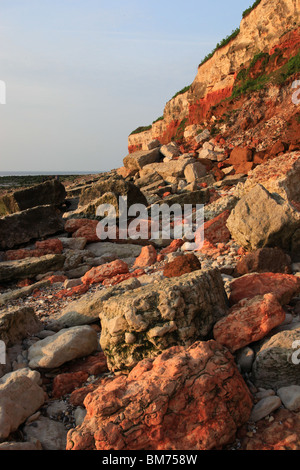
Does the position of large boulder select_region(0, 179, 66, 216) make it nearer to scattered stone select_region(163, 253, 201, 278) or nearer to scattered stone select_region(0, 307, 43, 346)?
scattered stone select_region(0, 307, 43, 346)

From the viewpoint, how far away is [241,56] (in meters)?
24.2

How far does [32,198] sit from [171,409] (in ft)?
30.3

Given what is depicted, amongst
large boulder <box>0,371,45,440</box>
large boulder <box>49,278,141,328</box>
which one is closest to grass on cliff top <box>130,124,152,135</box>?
large boulder <box>49,278,141,328</box>

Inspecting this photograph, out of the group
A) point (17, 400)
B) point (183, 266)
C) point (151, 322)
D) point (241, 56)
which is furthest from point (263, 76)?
point (17, 400)

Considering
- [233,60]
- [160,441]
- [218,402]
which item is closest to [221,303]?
[218,402]

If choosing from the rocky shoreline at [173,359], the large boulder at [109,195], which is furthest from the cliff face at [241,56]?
the rocky shoreline at [173,359]

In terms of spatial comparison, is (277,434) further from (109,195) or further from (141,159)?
(141,159)

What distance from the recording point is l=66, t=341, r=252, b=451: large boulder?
7.52ft

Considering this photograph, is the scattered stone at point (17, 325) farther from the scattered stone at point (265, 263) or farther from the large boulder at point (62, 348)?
the scattered stone at point (265, 263)

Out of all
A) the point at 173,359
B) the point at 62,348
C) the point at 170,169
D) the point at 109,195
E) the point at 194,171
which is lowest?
the point at 62,348

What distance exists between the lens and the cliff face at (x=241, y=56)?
20938mm

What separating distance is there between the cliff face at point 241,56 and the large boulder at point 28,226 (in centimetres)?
1859

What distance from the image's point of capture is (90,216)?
31.2 ft
